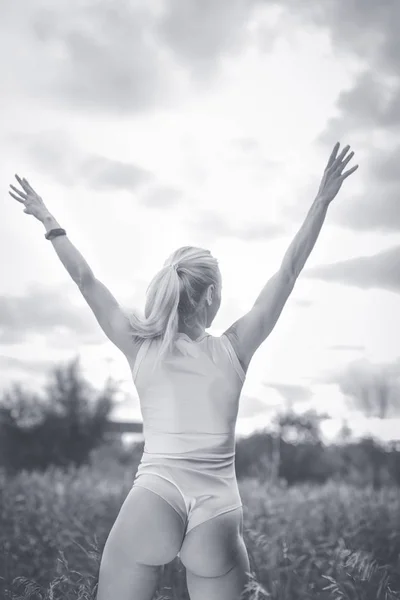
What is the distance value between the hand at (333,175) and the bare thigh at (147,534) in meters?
1.32

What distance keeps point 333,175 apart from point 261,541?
10.8ft

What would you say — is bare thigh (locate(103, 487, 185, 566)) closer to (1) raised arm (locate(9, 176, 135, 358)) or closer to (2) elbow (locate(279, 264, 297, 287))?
(1) raised arm (locate(9, 176, 135, 358))

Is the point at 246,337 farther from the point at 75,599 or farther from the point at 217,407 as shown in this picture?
the point at 75,599

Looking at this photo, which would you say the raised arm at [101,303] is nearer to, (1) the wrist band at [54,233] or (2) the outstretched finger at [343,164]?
(1) the wrist band at [54,233]

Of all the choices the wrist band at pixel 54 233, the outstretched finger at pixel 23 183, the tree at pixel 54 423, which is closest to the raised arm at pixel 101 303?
the wrist band at pixel 54 233

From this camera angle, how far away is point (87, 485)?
11156mm

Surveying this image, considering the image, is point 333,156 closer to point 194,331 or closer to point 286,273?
point 286,273

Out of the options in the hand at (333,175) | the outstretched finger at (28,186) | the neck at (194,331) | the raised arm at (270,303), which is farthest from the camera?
the outstretched finger at (28,186)

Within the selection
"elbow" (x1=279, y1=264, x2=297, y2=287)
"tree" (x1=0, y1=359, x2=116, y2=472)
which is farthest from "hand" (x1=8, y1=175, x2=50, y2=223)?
"tree" (x1=0, y1=359, x2=116, y2=472)

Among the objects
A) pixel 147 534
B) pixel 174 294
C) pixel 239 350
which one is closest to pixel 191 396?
pixel 239 350

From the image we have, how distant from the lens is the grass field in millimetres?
4184

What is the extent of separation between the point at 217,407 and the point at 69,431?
19446mm

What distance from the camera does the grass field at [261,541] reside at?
418cm

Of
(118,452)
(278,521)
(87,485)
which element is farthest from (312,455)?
(278,521)
